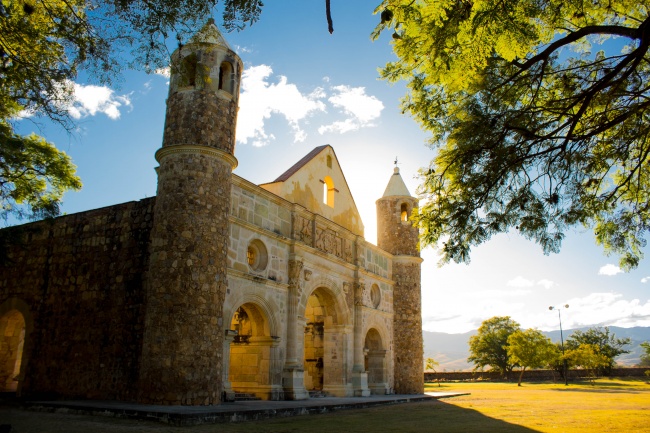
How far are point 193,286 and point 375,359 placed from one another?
41.8 ft

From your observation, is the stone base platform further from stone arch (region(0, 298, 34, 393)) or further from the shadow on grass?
stone arch (region(0, 298, 34, 393))

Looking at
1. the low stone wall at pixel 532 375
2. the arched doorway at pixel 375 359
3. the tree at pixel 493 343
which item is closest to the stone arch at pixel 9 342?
the arched doorway at pixel 375 359

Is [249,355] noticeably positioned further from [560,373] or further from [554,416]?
[560,373]

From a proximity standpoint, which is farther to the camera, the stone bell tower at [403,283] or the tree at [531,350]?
the tree at [531,350]

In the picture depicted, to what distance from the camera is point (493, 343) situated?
209 ft

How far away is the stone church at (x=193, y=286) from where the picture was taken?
1239 centimetres

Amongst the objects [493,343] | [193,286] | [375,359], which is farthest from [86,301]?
[493,343]

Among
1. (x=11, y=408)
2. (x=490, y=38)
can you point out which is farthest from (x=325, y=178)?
(x=490, y=38)

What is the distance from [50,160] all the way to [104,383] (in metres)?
8.53

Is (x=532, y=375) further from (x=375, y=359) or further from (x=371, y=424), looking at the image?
(x=371, y=424)

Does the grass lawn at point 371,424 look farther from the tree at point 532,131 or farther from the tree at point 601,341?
the tree at point 601,341

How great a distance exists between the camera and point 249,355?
640 inches

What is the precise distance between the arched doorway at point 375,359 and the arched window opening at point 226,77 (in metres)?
12.9

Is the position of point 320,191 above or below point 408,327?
above
